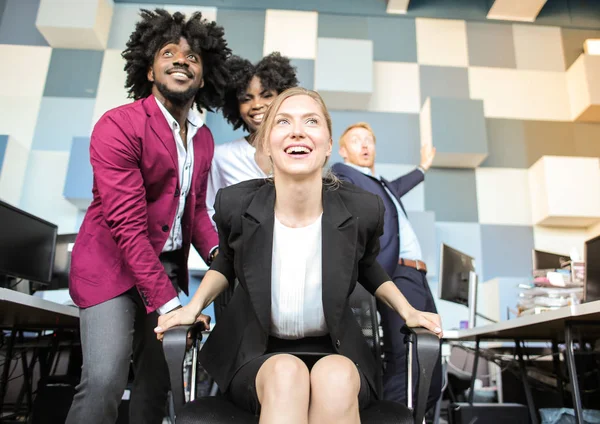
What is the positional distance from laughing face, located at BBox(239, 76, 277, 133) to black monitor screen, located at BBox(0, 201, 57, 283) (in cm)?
141

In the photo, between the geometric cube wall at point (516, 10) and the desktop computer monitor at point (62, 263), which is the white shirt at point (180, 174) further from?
the geometric cube wall at point (516, 10)

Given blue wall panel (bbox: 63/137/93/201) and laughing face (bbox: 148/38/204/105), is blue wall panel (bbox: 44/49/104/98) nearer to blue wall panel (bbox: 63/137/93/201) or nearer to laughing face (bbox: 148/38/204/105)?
blue wall panel (bbox: 63/137/93/201)

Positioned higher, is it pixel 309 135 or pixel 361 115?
pixel 361 115

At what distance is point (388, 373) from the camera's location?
2.25 meters

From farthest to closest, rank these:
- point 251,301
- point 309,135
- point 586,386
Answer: point 586,386, point 309,135, point 251,301

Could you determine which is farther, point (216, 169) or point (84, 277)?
point (216, 169)

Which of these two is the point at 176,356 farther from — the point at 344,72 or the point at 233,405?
the point at 344,72

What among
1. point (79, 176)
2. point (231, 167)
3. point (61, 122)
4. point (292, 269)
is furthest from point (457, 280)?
point (61, 122)

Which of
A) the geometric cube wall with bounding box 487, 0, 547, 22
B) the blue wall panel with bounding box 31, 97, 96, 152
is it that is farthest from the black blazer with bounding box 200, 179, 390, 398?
the geometric cube wall with bounding box 487, 0, 547, 22

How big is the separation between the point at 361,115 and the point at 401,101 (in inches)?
16.4

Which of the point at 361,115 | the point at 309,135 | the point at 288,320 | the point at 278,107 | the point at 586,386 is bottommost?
the point at 586,386

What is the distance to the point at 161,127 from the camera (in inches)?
70.8

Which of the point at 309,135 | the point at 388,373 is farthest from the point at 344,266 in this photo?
the point at 388,373

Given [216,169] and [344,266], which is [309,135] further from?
[216,169]
